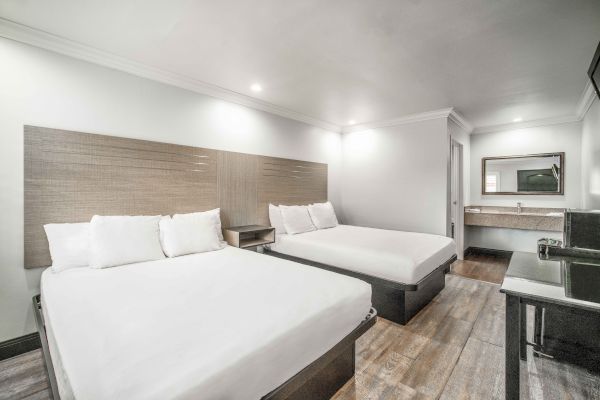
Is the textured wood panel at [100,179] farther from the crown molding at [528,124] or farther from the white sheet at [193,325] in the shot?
the crown molding at [528,124]

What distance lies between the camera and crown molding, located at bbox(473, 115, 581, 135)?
4.54 m

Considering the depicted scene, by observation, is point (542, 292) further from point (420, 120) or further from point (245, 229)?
point (420, 120)

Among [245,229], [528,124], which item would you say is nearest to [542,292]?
[245,229]

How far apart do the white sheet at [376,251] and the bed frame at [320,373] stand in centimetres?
77

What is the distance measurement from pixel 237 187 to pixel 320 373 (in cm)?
265

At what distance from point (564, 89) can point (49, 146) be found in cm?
576

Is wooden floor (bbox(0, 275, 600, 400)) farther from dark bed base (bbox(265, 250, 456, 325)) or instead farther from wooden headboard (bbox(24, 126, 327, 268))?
wooden headboard (bbox(24, 126, 327, 268))

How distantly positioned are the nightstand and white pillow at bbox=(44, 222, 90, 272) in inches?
56.9

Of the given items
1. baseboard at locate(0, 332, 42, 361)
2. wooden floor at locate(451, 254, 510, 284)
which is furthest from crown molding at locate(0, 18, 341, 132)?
wooden floor at locate(451, 254, 510, 284)

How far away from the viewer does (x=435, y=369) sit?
1.94m

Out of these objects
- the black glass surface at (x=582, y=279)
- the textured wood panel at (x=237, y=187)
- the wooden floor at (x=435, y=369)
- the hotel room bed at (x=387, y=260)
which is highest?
the textured wood panel at (x=237, y=187)

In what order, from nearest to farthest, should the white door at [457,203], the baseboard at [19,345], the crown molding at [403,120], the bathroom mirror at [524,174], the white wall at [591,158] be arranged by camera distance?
the baseboard at [19,345] < the white wall at [591,158] < the crown molding at [403,120] < the bathroom mirror at [524,174] < the white door at [457,203]

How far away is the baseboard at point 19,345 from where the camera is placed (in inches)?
82.9

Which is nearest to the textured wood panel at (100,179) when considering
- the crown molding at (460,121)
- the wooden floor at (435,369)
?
the wooden floor at (435,369)
